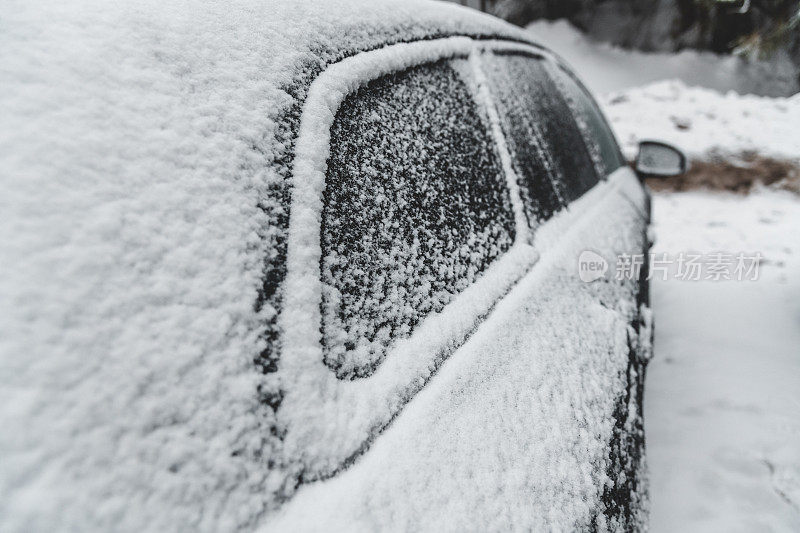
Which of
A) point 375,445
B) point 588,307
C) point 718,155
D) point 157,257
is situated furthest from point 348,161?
point 718,155

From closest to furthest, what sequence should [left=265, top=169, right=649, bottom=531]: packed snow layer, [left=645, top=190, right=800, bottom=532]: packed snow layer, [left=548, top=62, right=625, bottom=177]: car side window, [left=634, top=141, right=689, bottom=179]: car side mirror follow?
[left=265, top=169, right=649, bottom=531]: packed snow layer
[left=645, top=190, right=800, bottom=532]: packed snow layer
[left=548, top=62, right=625, bottom=177]: car side window
[left=634, top=141, right=689, bottom=179]: car side mirror

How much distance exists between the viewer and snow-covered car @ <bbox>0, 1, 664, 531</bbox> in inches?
16.0

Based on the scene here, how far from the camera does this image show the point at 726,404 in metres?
2.08

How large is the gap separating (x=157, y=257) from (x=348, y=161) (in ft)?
1.25

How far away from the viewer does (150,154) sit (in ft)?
1.70

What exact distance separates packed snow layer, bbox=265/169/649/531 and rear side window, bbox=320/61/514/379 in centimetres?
13

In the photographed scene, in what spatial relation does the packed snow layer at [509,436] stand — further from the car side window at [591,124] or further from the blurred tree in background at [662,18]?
the blurred tree in background at [662,18]
